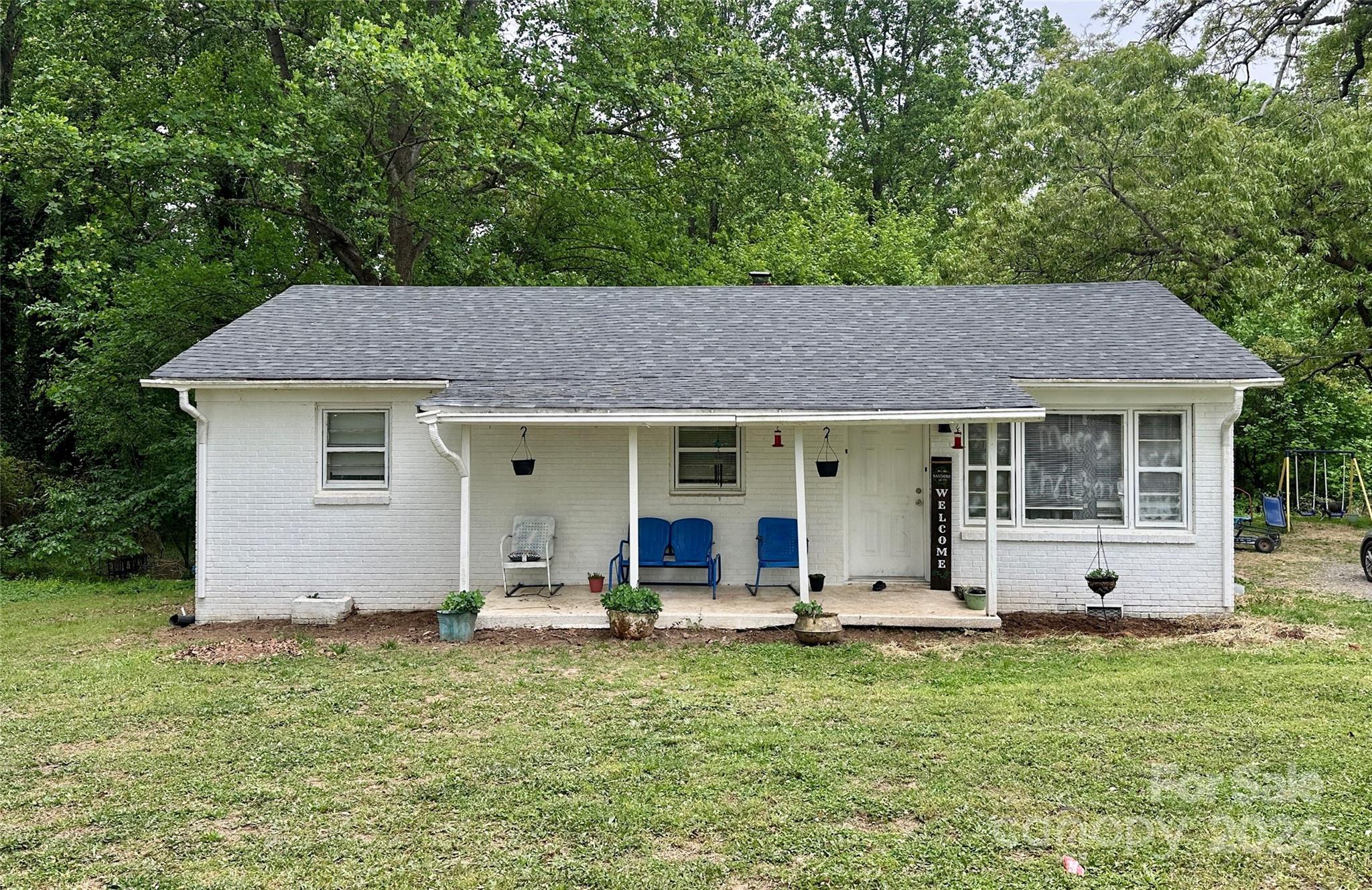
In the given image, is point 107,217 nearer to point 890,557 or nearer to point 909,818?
point 890,557

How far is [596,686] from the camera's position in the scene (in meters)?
7.01

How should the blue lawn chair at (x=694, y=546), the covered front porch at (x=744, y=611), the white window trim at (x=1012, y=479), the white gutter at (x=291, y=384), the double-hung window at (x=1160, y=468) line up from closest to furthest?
1. the covered front porch at (x=744, y=611)
2. the white gutter at (x=291, y=384)
3. the double-hung window at (x=1160, y=468)
4. the white window trim at (x=1012, y=479)
5. the blue lawn chair at (x=694, y=546)

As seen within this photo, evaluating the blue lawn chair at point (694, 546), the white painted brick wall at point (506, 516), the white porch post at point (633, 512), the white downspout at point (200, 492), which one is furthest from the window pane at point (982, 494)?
the white downspout at point (200, 492)

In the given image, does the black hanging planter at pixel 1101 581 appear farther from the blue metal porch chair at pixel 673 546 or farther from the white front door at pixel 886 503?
the blue metal porch chair at pixel 673 546

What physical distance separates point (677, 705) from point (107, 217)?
16.4 metres

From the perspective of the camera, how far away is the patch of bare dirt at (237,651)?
8.12 m

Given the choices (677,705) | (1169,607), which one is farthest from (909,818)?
(1169,607)

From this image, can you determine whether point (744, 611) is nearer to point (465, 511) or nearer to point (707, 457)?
point (707, 457)

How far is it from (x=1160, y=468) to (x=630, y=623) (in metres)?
6.34

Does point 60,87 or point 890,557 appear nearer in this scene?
point 890,557

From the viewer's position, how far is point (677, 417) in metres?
8.65

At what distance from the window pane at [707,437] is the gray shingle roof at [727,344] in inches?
32.1

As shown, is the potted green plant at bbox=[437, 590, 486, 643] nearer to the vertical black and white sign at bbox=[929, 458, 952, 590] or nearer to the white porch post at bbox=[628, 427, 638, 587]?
the white porch post at bbox=[628, 427, 638, 587]

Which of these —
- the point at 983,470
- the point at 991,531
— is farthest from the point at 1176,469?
the point at 991,531
